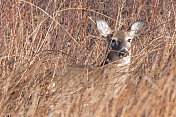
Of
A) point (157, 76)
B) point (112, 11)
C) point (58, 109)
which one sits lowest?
point (58, 109)

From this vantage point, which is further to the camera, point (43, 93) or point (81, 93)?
point (43, 93)

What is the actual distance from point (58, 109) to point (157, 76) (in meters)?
0.81

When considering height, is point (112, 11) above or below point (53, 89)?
above

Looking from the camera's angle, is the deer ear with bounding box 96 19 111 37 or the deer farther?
the deer ear with bounding box 96 19 111 37

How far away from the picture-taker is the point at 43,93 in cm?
265

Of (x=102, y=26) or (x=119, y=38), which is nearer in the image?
(x=119, y=38)

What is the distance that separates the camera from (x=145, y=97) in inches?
90.0

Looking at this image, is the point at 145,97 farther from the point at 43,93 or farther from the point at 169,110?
the point at 43,93

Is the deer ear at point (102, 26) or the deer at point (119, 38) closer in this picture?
the deer at point (119, 38)

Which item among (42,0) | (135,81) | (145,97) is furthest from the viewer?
(42,0)

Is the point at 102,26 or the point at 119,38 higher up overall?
the point at 102,26

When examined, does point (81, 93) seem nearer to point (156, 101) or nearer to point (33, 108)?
point (33, 108)

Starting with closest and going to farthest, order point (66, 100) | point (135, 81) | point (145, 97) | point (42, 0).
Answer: point (145, 97) < point (66, 100) < point (135, 81) < point (42, 0)

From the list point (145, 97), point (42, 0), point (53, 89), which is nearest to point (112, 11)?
point (42, 0)
